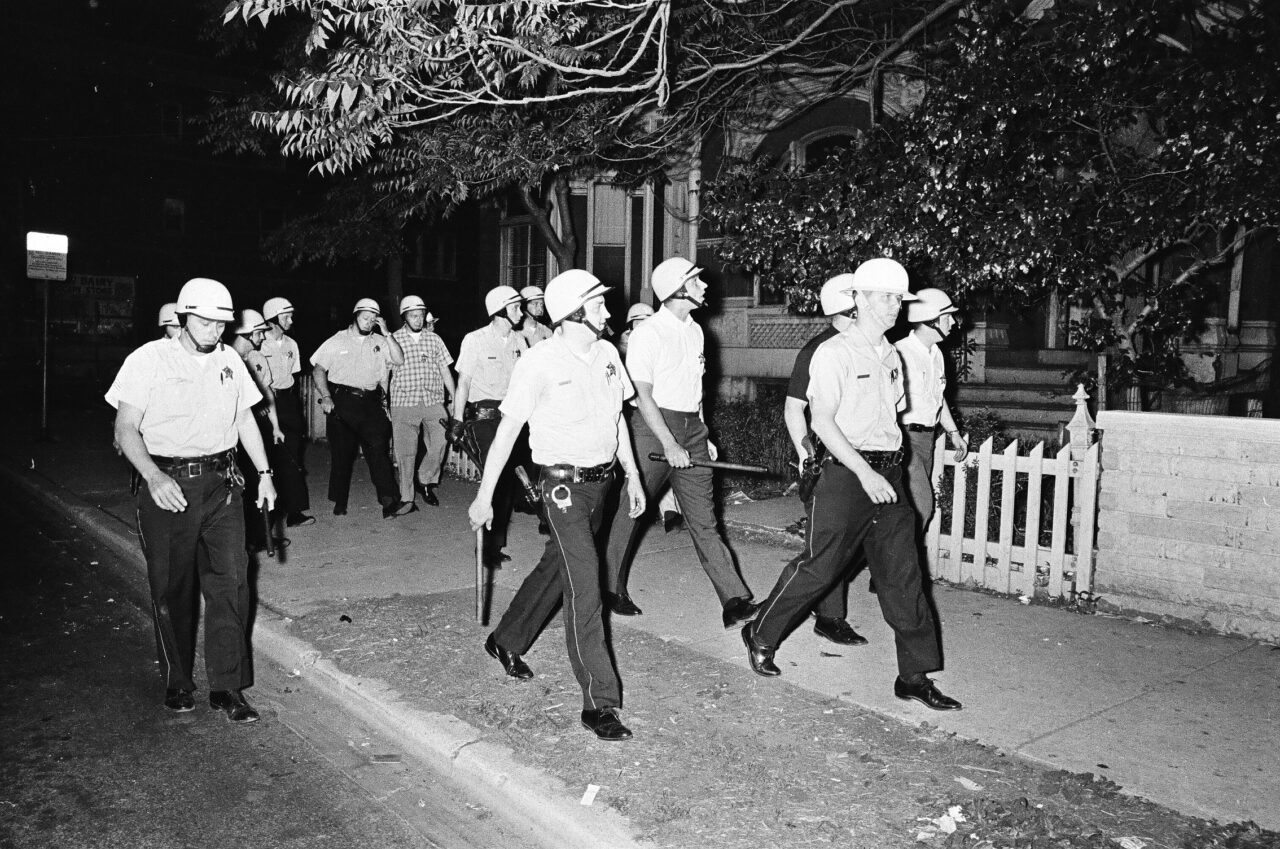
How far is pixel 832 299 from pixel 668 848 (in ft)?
11.6

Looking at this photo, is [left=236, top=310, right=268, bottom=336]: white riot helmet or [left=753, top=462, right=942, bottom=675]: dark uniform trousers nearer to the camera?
[left=753, top=462, right=942, bottom=675]: dark uniform trousers

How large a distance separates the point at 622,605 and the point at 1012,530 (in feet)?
8.72

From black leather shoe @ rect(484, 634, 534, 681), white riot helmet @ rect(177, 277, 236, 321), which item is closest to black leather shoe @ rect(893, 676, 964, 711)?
black leather shoe @ rect(484, 634, 534, 681)

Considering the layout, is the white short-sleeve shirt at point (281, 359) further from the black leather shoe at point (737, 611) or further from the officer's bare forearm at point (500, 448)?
the officer's bare forearm at point (500, 448)

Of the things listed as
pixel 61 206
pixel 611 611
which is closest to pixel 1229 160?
pixel 611 611

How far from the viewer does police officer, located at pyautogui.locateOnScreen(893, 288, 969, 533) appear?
21.0ft

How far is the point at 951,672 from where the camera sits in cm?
521

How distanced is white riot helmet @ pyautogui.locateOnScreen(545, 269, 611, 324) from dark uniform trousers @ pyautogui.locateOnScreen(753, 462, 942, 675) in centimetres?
139

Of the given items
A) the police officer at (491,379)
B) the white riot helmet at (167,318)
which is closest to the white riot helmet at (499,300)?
the police officer at (491,379)

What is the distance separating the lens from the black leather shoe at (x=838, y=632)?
18.8 feet

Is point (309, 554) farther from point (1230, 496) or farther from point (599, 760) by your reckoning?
point (1230, 496)

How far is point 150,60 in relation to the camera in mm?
32781

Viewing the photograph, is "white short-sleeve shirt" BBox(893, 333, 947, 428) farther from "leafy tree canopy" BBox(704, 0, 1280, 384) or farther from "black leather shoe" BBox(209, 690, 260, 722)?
"black leather shoe" BBox(209, 690, 260, 722)

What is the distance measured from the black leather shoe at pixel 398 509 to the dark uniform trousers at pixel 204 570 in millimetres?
4477
